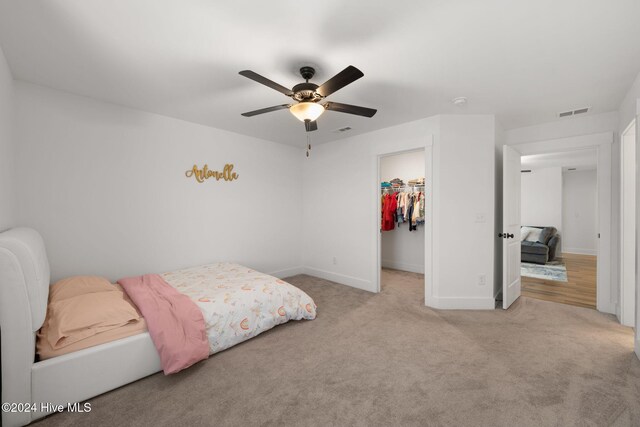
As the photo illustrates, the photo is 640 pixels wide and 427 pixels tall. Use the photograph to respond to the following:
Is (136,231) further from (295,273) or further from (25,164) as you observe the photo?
(295,273)

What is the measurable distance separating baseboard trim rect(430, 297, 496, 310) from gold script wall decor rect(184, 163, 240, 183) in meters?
3.22

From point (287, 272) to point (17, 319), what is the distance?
344cm

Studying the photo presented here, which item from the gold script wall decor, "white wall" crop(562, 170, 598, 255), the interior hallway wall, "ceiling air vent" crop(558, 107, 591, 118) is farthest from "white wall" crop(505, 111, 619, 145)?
"white wall" crop(562, 170, 598, 255)

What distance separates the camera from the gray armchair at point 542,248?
559 cm

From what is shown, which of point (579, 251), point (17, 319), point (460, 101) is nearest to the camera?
point (17, 319)

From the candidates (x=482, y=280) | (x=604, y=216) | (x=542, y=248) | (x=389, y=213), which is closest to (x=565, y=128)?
(x=604, y=216)

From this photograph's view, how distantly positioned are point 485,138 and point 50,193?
15.2 ft

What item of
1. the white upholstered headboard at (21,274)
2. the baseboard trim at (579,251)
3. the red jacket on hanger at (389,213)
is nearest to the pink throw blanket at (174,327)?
the white upholstered headboard at (21,274)

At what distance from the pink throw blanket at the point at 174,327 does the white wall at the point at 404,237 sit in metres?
4.12

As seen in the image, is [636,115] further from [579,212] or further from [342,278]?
[579,212]

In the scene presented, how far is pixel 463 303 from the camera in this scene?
10.8 feet

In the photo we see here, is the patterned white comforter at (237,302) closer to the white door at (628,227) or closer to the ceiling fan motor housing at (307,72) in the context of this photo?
the ceiling fan motor housing at (307,72)

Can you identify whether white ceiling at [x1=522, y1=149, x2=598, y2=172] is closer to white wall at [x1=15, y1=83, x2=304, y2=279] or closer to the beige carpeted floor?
the beige carpeted floor

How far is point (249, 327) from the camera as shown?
8.09ft
